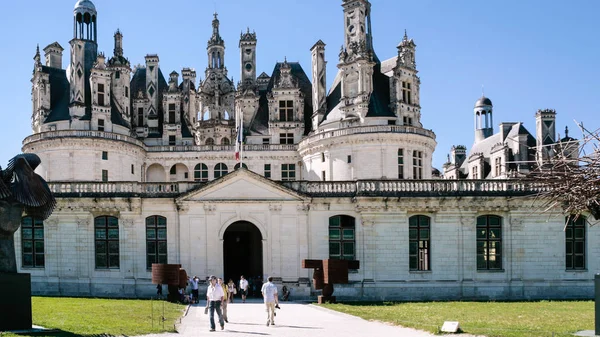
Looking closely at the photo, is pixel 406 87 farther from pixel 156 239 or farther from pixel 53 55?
pixel 53 55

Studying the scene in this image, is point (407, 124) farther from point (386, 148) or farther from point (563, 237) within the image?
point (563, 237)

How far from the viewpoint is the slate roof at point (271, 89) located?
60.1 metres

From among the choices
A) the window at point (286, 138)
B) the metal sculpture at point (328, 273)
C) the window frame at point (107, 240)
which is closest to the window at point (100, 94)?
the window at point (286, 138)

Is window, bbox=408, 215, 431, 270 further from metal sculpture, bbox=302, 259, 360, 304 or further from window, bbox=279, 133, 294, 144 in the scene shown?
window, bbox=279, 133, 294, 144

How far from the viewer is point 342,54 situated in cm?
5569

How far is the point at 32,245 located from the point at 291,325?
69.6 feet

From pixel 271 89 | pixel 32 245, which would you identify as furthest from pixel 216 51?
pixel 32 245

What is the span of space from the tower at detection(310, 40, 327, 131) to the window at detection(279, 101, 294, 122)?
2.07m

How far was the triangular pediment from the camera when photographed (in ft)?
135

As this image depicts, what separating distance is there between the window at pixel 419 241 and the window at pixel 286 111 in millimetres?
19649

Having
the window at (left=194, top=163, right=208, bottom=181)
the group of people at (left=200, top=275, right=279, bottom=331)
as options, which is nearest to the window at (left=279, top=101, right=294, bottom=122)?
the window at (left=194, top=163, right=208, bottom=181)

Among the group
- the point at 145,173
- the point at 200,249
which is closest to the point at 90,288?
the point at 200,249

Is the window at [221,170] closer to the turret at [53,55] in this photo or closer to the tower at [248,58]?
the tower at [248,58]

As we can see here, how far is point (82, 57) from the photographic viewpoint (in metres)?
56.8
